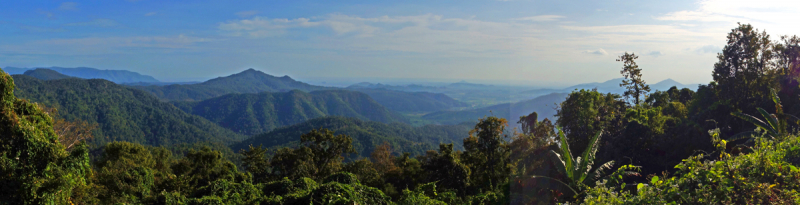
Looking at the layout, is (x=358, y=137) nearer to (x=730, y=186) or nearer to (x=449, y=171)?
(x=449, y=171)

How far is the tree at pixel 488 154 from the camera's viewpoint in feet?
57.0

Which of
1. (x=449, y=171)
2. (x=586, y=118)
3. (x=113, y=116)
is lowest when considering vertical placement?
(x=113, y=116)

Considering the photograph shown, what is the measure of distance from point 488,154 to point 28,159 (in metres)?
16.9

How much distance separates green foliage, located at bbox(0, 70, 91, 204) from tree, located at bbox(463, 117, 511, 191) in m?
15.2

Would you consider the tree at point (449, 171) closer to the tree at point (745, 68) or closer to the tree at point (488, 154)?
the tree at point (488, 154)

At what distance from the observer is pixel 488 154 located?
18141 millimetres

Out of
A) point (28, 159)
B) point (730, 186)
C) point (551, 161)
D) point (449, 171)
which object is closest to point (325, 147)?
point (449, 171)

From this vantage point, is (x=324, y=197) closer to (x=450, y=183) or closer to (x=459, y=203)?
(x=459, y=203)

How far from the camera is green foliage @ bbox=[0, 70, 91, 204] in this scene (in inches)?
356

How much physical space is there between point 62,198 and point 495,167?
16.7m

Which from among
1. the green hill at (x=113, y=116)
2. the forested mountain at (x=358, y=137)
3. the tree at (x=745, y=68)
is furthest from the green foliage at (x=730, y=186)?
the green hill at (x=113, y=116)

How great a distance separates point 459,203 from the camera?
11.5m

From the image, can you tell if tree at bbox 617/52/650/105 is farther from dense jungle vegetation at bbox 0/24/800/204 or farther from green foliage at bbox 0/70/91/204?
green foliage at bbox 0/70/91/204

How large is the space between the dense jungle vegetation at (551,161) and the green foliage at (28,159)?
1.2 inches
